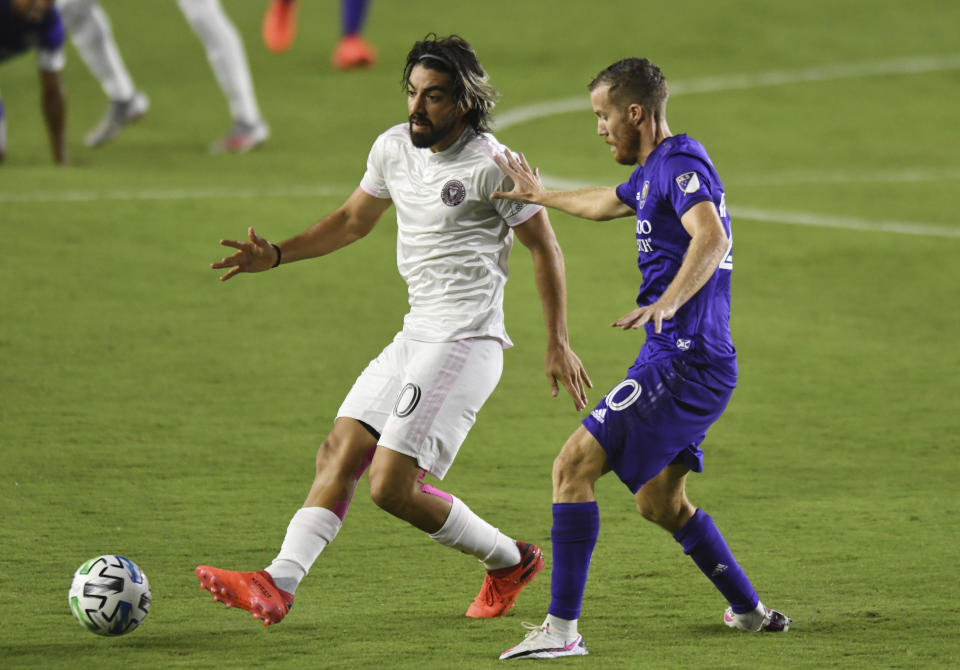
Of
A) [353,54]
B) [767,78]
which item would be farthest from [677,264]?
[767,78]

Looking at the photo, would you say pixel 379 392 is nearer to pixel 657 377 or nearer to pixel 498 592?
pixel 498 592

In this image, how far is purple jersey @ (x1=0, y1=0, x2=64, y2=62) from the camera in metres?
12.2

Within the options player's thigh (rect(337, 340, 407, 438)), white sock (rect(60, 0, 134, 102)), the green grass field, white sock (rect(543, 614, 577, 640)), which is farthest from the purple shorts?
white sock (rect(60, 0, 134, 102))

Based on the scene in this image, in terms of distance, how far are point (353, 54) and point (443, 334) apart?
1244 centimetres

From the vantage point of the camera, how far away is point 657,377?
4.95m

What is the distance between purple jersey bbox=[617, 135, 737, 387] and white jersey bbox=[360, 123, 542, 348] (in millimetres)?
505

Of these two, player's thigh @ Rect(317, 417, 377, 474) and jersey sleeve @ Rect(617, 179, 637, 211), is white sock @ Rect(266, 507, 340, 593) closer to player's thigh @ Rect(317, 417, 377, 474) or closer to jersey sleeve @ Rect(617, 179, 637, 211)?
player's thigh @ Rect(317, 417, 377, 474)

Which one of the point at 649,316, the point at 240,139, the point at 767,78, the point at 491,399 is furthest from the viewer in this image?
the point at 767,78

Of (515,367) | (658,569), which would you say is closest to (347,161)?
(515,367)

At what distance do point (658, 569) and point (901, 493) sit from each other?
5.17ft

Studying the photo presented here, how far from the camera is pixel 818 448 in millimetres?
7684

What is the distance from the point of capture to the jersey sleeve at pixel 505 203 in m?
5.33

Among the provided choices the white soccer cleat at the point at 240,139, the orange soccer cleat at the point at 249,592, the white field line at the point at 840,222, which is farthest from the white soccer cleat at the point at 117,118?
the orange soccer cleat at the point at 249,592

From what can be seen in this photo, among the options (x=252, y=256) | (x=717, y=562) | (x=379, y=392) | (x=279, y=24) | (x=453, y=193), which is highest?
(x=279, y=24)
